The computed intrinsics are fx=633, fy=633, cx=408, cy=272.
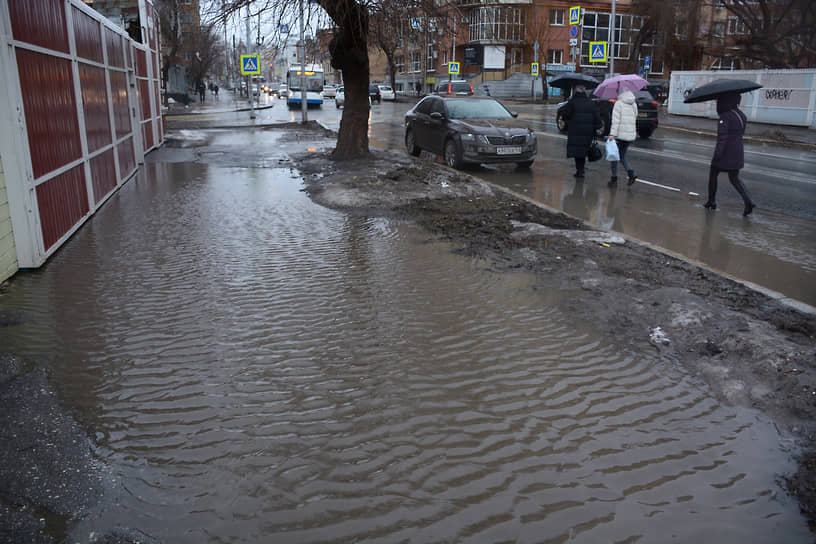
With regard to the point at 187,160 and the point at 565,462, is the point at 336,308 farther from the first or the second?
the point at 187,160

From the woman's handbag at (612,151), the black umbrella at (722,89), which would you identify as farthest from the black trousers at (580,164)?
the black umbrella at (722,89)

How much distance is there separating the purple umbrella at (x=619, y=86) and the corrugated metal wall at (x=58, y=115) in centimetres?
887

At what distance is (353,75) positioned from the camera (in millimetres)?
14062

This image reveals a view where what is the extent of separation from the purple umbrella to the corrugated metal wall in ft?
29.1

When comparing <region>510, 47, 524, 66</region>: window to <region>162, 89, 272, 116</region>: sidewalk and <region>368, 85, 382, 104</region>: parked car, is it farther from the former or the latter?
<region>162, 89, 272, 116</region>: sidewalk

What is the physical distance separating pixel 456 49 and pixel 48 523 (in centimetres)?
6957

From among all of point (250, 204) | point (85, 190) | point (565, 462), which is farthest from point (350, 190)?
point (565, 462)

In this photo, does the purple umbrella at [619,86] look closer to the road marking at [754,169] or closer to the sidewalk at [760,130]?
the road marking at [754,169]

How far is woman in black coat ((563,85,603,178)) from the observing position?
39.5 feet

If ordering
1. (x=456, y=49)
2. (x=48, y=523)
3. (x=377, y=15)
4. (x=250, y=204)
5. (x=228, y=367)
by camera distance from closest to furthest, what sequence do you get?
(x=48, y=523) < (x=228, y=367) < (x=250, y=204) < (x=377, y=15) < (x=456, y=49)

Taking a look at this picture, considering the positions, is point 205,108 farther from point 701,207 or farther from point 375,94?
point 701,207

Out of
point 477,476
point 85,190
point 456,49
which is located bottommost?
point 477,476

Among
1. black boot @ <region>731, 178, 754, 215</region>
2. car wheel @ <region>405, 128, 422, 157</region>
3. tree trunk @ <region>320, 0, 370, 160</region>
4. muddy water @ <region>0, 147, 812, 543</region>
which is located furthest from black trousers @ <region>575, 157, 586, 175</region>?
muddy water @ <region>0, 147, 812, 543</region>

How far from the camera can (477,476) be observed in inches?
125
